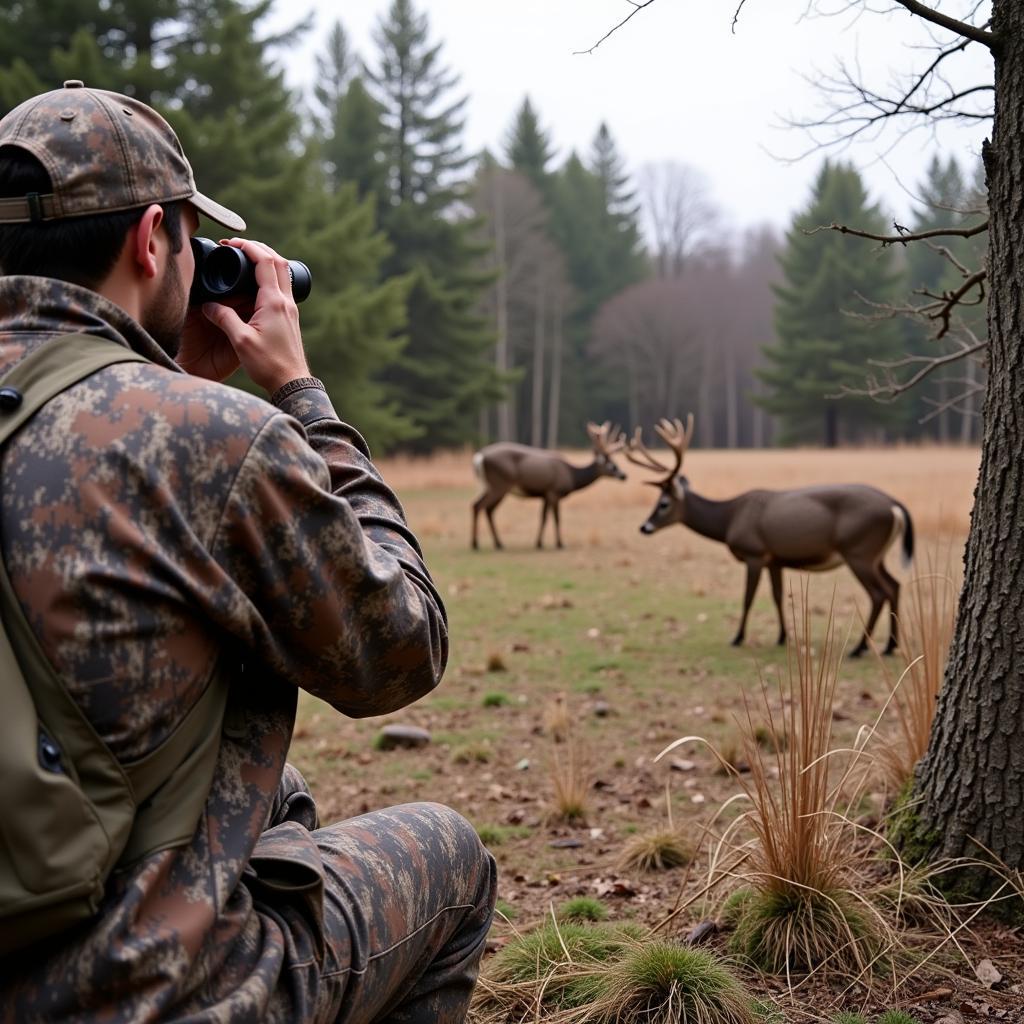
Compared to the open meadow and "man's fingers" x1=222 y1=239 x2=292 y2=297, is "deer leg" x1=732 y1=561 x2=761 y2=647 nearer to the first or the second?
the open meadow

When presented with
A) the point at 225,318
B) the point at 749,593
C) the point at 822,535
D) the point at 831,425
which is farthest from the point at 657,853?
the point at 831,425

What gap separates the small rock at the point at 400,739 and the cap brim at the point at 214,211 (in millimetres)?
4307

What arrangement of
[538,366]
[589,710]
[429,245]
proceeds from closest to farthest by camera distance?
[589,710], [429,245], [538,366]

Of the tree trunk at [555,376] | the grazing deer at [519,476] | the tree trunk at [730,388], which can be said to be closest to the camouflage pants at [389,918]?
the grazing deer at [519,476]

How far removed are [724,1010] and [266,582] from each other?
1.70 metres

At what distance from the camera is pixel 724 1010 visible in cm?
258

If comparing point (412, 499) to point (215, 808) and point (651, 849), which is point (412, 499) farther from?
point (215, 808)

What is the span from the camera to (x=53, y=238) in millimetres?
1616

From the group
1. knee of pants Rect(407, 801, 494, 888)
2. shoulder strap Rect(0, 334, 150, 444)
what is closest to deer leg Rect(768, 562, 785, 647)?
knee of pants Rect(407, 801, 494, 888)

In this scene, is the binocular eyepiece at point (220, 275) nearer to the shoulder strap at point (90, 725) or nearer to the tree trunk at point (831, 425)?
the shoulder strap at point (90, 725)

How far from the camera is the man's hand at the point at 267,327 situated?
2002 millimetres

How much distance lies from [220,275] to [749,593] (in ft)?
23.4

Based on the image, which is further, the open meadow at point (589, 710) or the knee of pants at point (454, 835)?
the open meadow at point (589, 710)

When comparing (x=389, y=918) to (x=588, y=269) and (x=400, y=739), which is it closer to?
(x=400, y=739)
